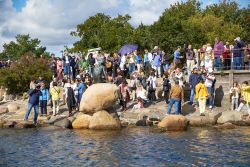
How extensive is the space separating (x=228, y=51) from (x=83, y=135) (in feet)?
36.8

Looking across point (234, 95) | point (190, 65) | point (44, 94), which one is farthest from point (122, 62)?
point (234, 95)

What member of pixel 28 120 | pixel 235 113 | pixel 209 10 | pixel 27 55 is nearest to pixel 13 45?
pixel 209 10

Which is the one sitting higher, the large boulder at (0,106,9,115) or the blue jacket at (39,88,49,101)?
the blue jacket at (39,88,49,101)

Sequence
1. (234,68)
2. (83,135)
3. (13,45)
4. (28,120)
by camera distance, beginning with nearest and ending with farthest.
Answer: (83,135)
(28,120)
(234,68)
(13,45)

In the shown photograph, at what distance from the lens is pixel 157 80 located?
29.8m

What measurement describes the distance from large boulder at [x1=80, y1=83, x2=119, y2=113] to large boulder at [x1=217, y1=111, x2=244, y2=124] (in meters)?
5.31

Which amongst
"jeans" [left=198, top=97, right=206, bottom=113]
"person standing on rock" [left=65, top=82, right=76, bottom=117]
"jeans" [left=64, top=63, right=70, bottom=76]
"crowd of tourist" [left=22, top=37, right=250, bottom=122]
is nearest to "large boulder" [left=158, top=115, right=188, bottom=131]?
"crowd of tourist" [left=22, top=37, right=250, bottom=122]

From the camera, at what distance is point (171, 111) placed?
84.5ft

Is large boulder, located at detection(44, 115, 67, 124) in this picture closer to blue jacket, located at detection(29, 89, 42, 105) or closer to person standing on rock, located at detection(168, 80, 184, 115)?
blue jacket, located at detection(29, 89, 42, 105)

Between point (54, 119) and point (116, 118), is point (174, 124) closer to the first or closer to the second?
point (116, 118)

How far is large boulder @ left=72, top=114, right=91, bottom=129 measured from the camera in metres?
23.8

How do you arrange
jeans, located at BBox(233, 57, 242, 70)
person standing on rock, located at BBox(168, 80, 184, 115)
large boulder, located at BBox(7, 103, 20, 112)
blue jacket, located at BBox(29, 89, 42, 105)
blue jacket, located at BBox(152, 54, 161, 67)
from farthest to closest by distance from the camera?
blue jacket, located at BBox(152, 54, 161, 67) < large boulder, located at BBox(7, 103, 20, 112) < jeans, located at BBox(233, 57, 242, 70) < blue jacket, located at BBox(29, 89, 42, 105) < person standing on rock, located at BBox(168, 80, 184, 115)

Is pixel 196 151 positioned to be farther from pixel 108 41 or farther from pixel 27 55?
pixel 108 41

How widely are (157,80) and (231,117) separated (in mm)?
7068
